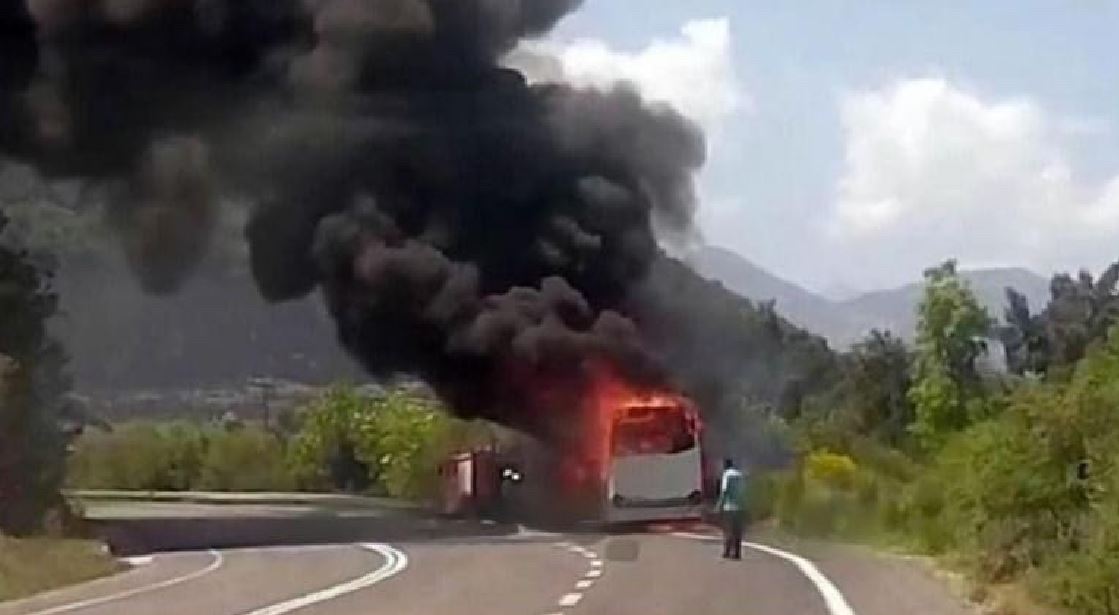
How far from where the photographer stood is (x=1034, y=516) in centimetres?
2520

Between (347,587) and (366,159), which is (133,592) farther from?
(366,159)

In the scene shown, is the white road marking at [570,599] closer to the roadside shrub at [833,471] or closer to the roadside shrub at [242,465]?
the roadside shrub at [833,471]

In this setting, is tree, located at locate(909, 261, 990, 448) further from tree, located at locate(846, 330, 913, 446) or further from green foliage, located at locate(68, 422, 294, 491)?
green foliage, located at locate(68, 422, 294, 491)

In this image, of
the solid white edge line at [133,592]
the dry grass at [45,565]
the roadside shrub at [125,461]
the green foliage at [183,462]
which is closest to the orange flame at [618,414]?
the solid white edge line at [133,592]

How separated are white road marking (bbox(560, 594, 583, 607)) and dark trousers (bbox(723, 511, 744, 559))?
10.1 m

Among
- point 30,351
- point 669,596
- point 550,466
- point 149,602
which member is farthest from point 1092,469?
point 30,351

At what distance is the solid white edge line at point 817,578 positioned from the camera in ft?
78.9

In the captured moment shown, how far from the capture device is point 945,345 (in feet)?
242

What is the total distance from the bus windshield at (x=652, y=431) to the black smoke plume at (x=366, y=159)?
1.66 m

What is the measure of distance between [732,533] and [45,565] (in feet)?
35.7

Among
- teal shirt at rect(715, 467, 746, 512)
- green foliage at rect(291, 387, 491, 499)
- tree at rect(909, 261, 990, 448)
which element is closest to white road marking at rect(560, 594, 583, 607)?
teal shirt at rect(715, 467, 746, 512)

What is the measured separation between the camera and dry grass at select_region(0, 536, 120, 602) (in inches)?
1211

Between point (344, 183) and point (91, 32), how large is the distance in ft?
23.3

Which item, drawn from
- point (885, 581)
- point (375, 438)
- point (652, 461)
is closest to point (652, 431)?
point (652, 461)
